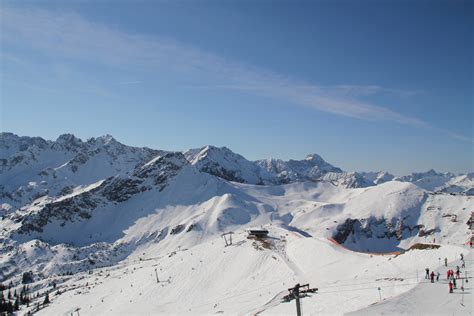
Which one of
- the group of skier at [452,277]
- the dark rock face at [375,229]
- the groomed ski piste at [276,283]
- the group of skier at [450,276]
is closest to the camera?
the group of skier at [452,277]

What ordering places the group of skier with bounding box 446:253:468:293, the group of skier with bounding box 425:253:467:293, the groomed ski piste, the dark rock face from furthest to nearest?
1. the dark rock face
2. the groomed ski piste
3. the group of skier with bounding box 425:253:467:293
4. the group of skier with bounding box 446:253:468:293

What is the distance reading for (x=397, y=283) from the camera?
1411 inches

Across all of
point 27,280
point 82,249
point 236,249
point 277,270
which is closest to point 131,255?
point 82,249

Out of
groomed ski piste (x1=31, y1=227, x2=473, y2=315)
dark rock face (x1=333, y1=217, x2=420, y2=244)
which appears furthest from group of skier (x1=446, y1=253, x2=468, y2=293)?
dark rock face (x1=333, y1=217, x2=420, y2=244)

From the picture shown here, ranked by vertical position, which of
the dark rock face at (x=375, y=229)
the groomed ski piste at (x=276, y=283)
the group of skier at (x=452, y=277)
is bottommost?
the dark rock face at (x=375, y=229)

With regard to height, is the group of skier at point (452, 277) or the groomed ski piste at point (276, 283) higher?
the group of skier at point (452, 277)

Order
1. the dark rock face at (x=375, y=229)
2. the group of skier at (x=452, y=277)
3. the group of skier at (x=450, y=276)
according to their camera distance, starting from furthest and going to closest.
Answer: the dark rock face at (x=375, y=229) → the group of skier at (x=450, y=276) → the group of skier at (x=452, y=277)

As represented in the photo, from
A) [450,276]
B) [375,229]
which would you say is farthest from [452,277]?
[375,229]

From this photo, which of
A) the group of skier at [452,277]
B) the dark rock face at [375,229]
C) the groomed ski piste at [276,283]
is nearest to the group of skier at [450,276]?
the group of skier at [452,277]

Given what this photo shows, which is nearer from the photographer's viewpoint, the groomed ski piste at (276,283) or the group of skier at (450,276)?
the group of skier at (450,276)

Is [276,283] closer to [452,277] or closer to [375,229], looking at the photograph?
[452,277]

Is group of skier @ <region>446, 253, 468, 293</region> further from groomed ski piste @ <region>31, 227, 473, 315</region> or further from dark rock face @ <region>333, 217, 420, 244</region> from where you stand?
dark rock face @ <region>333, 217, 420, 244</region>

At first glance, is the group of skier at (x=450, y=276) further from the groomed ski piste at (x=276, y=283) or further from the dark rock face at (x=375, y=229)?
the dark rock face at (x=375, y=229)

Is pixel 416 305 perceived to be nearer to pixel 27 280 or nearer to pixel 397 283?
pixel 397 283
